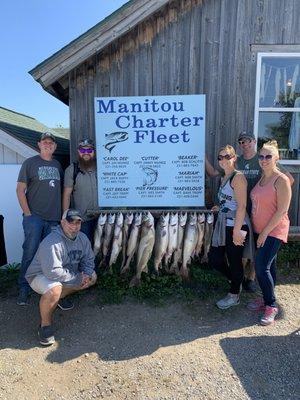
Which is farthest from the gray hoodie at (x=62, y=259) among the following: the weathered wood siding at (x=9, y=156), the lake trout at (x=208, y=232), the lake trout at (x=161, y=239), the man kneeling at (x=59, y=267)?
the weathered wood siding at (x=9, y=156)

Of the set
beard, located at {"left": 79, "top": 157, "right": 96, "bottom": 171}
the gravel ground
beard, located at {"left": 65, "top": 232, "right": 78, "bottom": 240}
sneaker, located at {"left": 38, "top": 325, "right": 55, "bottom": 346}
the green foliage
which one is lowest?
the gravel ground

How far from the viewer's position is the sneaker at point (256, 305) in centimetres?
468

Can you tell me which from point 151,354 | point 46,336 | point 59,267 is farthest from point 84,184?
point 151,354

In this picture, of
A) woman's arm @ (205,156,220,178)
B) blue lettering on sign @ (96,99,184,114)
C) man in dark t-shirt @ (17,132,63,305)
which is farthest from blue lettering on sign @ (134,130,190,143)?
man in dark t-shirt @ (17,132,63,305)

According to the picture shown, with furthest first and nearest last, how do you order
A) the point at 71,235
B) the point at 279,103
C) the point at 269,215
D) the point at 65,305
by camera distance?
the point at 279,103, the point at 65,305, the point at 71,235, the point at 269,215

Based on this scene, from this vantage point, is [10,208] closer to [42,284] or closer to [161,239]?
[42,284]

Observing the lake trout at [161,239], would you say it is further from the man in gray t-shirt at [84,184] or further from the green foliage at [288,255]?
the green foliage at [288,255]

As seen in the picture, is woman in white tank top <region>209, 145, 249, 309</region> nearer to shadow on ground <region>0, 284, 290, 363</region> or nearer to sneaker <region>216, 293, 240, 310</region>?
sneaker <region>216, 293, 240, 310</region>

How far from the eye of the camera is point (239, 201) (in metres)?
4.27

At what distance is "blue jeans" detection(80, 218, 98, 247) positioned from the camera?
5266 millimetres

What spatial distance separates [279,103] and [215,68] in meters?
1.18

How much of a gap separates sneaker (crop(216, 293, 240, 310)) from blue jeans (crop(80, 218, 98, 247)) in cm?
198

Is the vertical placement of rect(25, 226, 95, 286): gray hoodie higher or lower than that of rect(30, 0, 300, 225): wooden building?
lower

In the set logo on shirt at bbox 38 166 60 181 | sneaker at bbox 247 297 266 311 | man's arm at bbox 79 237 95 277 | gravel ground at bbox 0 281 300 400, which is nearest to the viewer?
gravel ground at bbox 0 281 300 400
